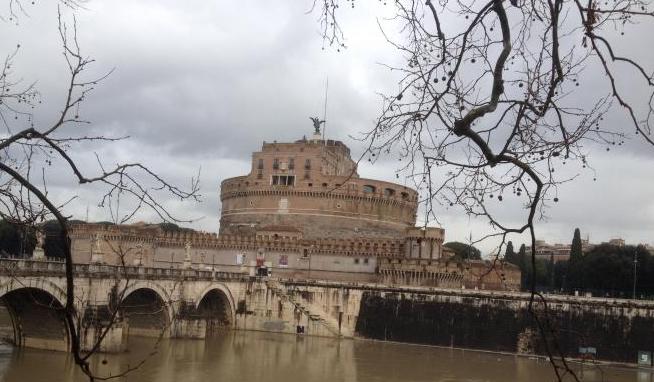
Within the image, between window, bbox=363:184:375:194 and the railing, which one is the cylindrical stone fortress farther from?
the railing

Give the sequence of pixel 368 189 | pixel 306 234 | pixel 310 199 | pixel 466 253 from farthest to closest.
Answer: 1. pixel 368 189
2. pixel 310 199
3. pixel 306 234
4. pixel 466 253

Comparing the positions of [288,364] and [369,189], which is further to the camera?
[369,189]

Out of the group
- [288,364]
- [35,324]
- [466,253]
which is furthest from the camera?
[466,253]

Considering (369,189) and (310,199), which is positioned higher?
(369,189)

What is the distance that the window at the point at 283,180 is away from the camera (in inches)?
2009

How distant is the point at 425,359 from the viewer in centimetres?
3053

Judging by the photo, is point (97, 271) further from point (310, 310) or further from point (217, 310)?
point (310, 310)

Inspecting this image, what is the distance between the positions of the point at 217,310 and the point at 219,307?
7.9 inches

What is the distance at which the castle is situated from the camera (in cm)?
4391

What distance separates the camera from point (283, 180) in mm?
51406

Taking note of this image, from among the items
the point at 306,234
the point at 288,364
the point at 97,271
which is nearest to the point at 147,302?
the point at 97,271

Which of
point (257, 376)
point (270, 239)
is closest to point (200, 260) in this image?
point (270, 239)

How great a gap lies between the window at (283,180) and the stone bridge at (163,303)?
1199 centimetres

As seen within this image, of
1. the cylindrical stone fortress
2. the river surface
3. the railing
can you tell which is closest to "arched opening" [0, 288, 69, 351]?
the river surface
